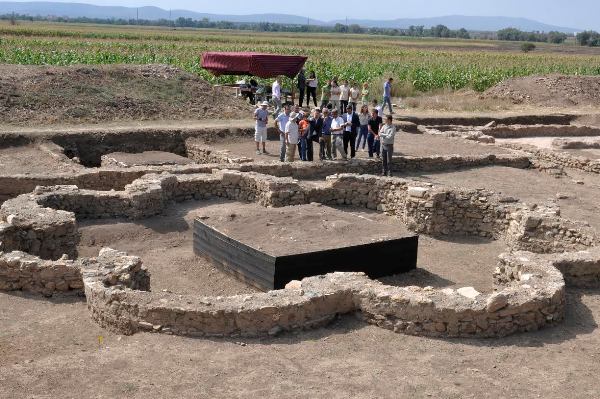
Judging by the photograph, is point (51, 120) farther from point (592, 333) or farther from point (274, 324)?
point (592, 333)

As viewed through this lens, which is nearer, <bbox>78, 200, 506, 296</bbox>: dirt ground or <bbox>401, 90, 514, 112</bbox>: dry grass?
<bbox>78, 200, 506, 296</bbox>: dirt ground

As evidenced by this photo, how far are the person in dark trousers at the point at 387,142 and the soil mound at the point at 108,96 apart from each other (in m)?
9.75

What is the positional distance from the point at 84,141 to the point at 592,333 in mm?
16410

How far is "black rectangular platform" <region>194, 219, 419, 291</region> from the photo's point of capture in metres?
11.7

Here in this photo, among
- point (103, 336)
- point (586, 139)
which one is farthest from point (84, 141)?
point (586, 139)

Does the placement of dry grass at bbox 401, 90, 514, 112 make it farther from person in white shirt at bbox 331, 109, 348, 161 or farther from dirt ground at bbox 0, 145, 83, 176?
dirt ground at bbox 0, 145, 83, 176

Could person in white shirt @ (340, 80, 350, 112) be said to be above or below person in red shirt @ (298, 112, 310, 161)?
above

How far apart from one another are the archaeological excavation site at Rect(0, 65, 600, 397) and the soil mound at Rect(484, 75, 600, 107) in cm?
1548

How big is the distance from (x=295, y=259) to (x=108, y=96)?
16.5 metres

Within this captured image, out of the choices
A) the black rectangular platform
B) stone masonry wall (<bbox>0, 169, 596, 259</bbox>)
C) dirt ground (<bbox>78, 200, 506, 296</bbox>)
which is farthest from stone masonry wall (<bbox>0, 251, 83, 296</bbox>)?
the black rectangular platform

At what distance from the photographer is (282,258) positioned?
1159 centimetres

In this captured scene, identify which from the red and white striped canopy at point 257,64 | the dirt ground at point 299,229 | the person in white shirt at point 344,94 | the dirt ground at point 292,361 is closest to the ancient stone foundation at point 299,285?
the dirt ground at point 292,361

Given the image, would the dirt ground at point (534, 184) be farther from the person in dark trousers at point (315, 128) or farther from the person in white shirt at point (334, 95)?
the person in white shirt at point (334, 95)

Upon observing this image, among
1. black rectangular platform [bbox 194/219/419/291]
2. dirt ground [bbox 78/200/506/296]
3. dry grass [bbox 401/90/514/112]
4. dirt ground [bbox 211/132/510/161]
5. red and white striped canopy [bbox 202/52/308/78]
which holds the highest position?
red and white striped canopy [bbox 202/52/308/78]
